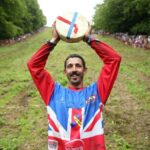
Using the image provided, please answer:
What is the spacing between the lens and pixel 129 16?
5091 cm

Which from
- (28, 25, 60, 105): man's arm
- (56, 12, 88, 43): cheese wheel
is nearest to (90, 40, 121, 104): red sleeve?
(56, 12, 88, 43): cheese wheel

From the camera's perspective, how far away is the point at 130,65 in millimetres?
22969

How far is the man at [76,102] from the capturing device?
407cm

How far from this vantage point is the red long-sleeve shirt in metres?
4.28

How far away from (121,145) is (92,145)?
4.05m

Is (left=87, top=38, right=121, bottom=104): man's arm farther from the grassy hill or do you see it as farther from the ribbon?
the grassy hill

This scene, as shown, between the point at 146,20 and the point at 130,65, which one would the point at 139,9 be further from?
the point at 130,65

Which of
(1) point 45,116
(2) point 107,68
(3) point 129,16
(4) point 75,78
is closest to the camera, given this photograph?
(4) point 75,78

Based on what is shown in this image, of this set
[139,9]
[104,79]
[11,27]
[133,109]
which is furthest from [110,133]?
[11,27]

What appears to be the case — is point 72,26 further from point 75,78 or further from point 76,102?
point 76,102

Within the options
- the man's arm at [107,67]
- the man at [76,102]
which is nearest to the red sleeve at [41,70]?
the man at [76,102]

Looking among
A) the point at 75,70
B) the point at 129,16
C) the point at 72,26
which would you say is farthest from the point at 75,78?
the point at 129,16

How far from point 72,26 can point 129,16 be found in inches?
1874

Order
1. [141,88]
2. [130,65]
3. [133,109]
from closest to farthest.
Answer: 1. [133,109]
2. [141,88]
3. [130,65]
